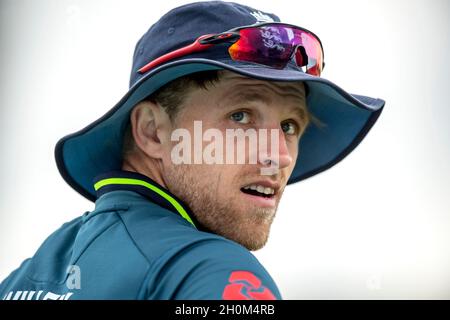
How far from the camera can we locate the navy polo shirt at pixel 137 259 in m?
1.04

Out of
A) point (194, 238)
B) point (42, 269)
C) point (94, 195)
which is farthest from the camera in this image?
point (94, 195)

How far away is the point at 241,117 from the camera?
4.87 feet

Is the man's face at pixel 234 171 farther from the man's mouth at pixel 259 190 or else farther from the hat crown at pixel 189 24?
the hat crown at pixel 189 24

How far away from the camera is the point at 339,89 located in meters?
1.54

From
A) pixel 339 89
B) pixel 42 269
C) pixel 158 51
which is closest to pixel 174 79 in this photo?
pixel 158 51

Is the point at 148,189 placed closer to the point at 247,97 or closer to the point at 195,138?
Result: the point at 195,138

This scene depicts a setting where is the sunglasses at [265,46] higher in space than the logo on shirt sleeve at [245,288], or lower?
higher

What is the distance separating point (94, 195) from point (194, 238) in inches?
30.5

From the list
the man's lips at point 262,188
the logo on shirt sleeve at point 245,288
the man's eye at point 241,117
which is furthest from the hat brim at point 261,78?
the logo on shirt sleeve at point 245,288

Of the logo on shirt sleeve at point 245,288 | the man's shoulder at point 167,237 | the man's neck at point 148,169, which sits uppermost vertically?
the man's neck at point 148,169

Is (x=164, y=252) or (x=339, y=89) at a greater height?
(x=339, y=89)

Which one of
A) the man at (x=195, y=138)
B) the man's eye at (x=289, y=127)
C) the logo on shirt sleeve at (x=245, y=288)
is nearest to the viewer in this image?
the logo on shirt sleeve at (x=245, y=288)
